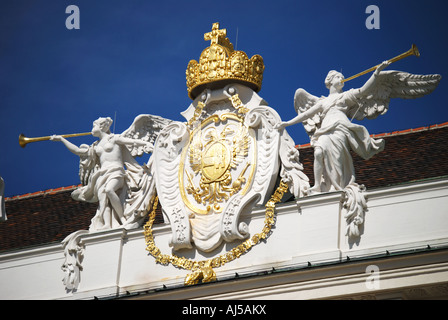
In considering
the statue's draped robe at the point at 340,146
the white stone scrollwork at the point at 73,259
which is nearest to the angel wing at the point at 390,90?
the statue's draped robe at the point at 340,146

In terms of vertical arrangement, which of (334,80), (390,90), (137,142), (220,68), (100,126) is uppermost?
(220,68)

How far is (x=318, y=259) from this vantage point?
708 inches

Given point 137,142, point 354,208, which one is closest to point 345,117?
point 354,208

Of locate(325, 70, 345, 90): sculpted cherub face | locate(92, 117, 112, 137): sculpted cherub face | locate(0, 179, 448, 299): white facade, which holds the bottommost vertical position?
locate(0, 179, 448, 299): white facade

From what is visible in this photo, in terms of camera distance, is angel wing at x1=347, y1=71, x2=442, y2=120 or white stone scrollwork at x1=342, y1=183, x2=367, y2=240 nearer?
white stone scrollwork at x1=342, y1=183, x2=367, y2=240

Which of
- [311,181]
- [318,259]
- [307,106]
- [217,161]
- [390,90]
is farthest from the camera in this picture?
[311,181]

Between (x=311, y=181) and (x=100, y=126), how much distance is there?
352 cm

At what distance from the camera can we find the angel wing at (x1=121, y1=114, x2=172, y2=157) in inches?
806

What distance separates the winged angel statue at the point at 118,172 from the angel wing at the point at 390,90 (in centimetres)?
329

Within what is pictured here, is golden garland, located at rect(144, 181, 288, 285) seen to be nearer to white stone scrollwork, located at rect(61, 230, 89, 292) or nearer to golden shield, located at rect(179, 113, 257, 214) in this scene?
golden shield, located at rect(179, 113, 257, 214)

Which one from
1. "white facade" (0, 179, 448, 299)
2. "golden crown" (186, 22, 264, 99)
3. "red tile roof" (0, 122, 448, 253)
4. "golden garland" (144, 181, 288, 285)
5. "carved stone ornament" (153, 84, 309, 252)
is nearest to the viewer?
"white facade" (0, 179, 448, 299)

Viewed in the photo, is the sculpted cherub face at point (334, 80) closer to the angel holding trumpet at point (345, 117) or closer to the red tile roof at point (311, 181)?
the angel holding trumpet at point (345, 117)

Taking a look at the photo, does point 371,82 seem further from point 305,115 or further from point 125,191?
point 125,191

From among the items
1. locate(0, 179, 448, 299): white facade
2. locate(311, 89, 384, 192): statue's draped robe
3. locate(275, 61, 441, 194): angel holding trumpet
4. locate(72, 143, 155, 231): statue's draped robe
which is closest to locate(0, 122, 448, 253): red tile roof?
locate(311, 89, 384, 192): statue's draped robe
